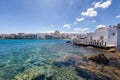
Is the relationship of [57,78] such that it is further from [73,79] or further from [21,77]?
[21,77]

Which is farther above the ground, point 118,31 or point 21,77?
point 118,31

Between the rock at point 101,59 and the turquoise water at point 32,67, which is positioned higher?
the rock at point 101,59

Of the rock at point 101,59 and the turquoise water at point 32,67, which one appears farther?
the rock at point 101,59

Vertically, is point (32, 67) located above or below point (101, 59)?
below

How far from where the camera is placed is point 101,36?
111 ft

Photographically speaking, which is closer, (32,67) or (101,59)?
(32,67)

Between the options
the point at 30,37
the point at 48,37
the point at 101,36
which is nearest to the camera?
the point at 101,36

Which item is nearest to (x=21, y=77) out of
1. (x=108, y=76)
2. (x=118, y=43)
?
(x=108, y=76)

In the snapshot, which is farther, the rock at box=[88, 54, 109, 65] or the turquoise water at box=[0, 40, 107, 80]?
the rock at box=[88, 54, 109, 65]

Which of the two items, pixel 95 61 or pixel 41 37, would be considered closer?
pixel 95 61

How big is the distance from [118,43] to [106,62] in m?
11.1

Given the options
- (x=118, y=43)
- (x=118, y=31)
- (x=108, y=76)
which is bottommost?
(x=108, y=76)

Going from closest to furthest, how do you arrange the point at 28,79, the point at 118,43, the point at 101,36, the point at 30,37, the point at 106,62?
the point at 28,79 < the point at 106,62 < the point at 118,43 < the point at 101,36 < the point at 30,37

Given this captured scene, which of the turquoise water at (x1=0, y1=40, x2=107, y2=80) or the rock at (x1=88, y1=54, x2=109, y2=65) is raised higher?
the rock at (x1=88, y1=54, x2=109, y2=65)
